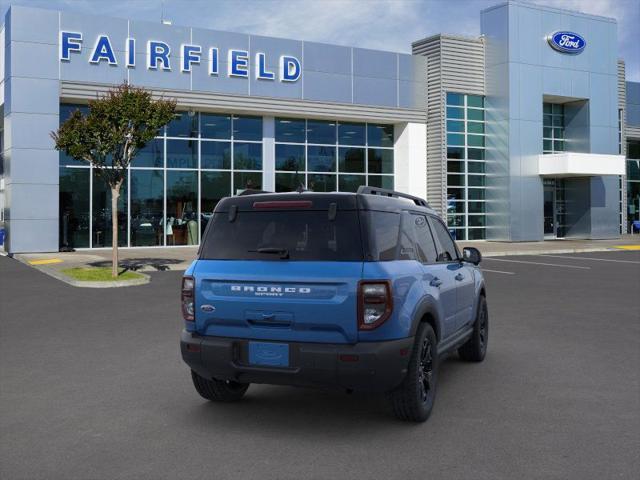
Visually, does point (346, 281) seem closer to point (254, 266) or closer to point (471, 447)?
point (254, 266)

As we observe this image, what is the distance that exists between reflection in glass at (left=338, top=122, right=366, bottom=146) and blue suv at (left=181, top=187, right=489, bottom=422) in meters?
24.7

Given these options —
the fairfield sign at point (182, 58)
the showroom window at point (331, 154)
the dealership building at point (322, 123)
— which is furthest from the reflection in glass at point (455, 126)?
the fairfield sign at point (182, 58)

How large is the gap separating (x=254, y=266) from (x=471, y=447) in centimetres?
196

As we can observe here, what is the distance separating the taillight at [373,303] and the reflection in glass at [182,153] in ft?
74.0

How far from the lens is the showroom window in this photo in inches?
1123

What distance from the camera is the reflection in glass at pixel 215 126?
2694cm

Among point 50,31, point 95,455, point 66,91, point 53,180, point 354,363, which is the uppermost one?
point 50,31

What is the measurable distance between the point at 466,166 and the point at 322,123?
22.5ft

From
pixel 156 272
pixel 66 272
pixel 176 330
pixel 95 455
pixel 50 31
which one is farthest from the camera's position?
pixel 50 31

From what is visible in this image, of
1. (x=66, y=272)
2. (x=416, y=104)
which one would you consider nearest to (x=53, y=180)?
(x=66, y=272)

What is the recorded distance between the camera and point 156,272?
17.7 m

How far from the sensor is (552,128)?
33.4 metres

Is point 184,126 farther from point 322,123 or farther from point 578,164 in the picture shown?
point 578,164

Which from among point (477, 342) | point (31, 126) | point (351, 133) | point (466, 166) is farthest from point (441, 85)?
point (477, 342)
